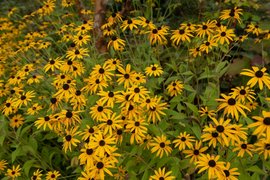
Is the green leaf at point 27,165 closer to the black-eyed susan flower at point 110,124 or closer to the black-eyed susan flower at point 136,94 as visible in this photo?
the black-eyed susan flower at point 110,124

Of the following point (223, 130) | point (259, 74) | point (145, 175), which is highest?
point (259, 74)

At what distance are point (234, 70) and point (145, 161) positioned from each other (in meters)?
1.77

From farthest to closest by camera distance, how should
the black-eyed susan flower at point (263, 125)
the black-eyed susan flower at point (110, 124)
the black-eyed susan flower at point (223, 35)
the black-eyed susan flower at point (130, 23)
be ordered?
the black-eyed susan flower at point (130, 23) < the black-eyed susan flower at point (223, 35) < the black-eyed susan flower at point (110, 124) < the black-eyed susan flower at point (263, 125)

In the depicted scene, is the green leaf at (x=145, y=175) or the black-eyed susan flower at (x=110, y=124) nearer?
the black-eyed susan flower at (x=110, y=124)

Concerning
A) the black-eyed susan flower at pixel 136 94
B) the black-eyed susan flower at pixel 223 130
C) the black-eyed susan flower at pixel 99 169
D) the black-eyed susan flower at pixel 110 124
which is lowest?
the black-eyed susan flower at pixel 99 169

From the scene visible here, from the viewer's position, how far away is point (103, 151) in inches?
75.8

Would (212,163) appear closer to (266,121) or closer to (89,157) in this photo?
(266,121)

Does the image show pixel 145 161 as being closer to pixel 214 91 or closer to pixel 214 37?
pixel 214 91

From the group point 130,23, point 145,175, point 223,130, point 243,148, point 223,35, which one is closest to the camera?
point 223,130

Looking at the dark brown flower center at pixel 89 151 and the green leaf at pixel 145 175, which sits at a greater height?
the dark brown flower center at pixel 89 151

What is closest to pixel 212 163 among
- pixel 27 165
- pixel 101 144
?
pixel 101 144

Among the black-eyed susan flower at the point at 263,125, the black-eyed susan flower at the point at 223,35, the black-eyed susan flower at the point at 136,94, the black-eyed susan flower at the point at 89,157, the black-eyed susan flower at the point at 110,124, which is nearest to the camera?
the black-eyed susan flower at the point at 263,125

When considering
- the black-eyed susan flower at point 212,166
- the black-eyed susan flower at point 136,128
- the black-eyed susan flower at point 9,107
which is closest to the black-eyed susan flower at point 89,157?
the black-eyed susan flower at point 136,128

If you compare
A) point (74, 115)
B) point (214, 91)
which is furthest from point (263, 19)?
point (74, 115)
